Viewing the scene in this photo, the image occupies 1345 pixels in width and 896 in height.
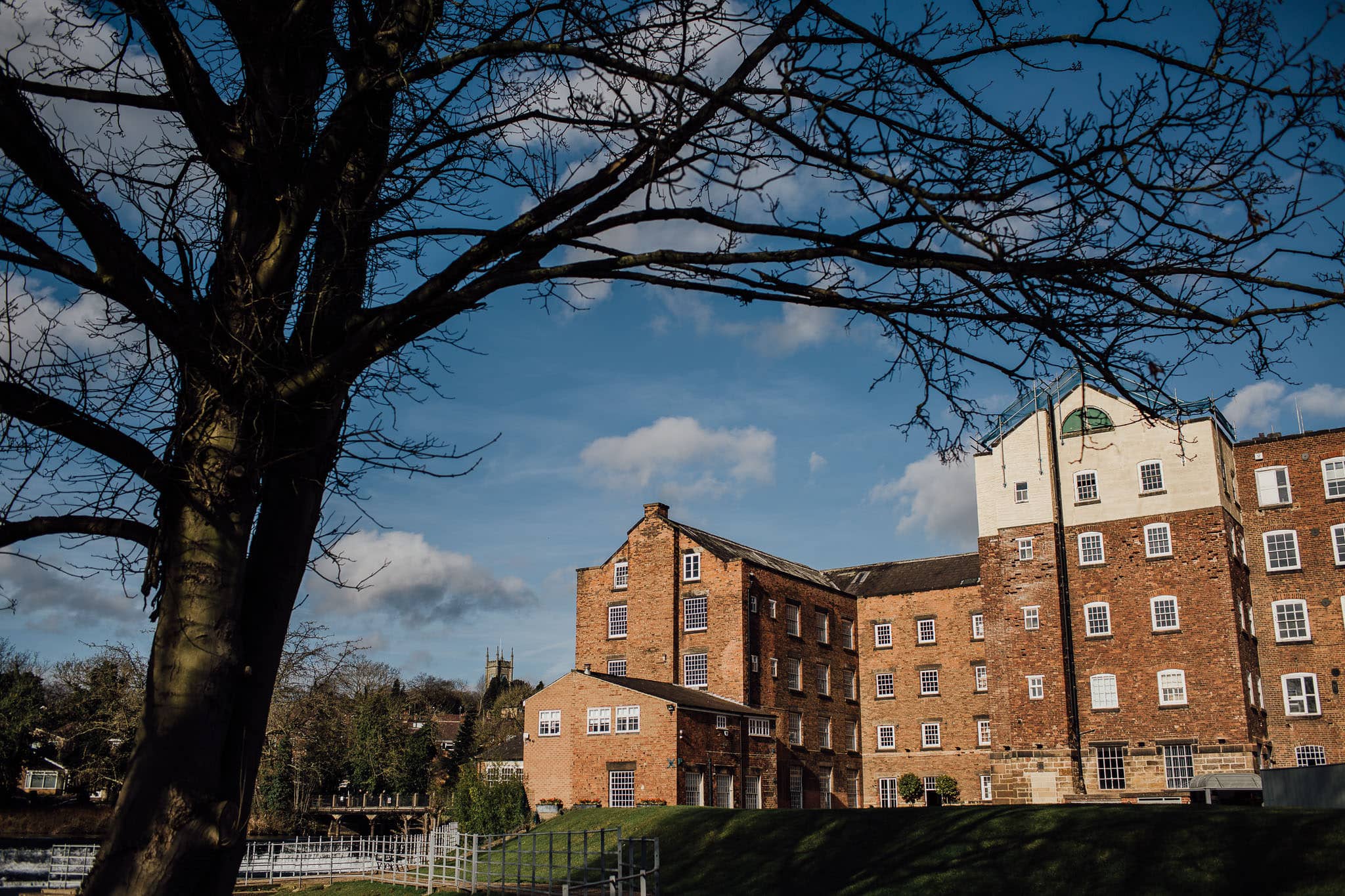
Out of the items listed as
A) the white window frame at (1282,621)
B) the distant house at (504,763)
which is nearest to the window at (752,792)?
the distant house at (504,763)

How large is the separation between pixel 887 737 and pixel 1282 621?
746 inches

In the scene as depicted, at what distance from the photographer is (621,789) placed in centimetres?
3806

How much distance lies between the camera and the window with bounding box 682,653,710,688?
43438mm

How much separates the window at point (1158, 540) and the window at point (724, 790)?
18.6m

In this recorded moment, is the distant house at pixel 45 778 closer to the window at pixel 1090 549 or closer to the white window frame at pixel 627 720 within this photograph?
the white window frame at pixel 627 720

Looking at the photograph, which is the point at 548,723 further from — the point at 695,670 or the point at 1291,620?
A: the point at 1291,620

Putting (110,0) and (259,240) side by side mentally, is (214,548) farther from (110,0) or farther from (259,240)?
(110,0)

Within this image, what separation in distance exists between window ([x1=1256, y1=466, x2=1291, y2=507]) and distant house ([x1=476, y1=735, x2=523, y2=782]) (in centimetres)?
3204

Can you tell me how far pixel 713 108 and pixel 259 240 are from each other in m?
2.07

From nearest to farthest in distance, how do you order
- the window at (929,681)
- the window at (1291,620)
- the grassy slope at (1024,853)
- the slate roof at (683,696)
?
the grassy slope at (1024,853) < the window at (1291,620) < the slate roof at (683,696) < the window at (929,681)

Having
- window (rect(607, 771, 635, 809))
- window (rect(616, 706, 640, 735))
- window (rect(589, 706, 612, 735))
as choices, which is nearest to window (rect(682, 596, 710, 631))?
window (rect(616, 706, 640, 735))

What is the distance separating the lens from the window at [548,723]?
40219mm

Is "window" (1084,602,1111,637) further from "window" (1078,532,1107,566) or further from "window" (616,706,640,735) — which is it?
"window" (616,706,640,735)

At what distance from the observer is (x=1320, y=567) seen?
3834cm
